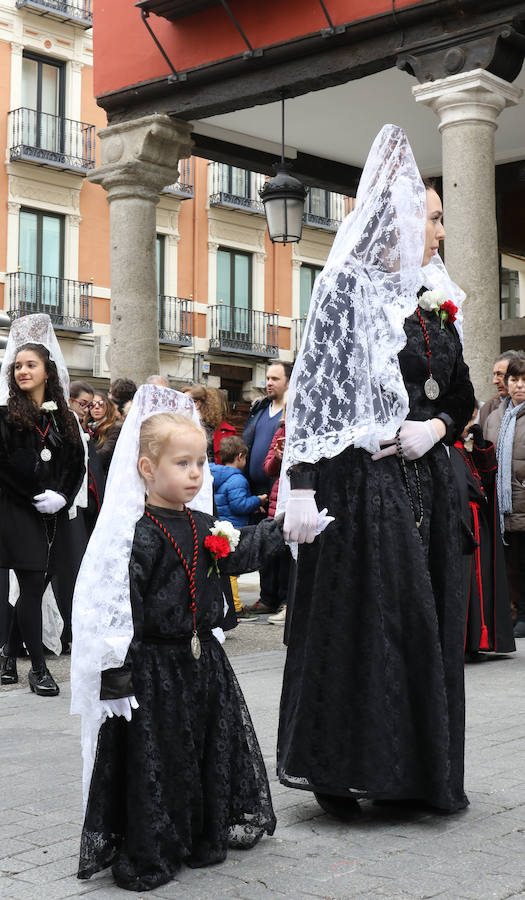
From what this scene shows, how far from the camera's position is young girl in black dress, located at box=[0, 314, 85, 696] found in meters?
6.48

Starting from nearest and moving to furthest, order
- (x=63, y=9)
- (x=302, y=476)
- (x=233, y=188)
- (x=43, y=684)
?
(x=302, y=476) < (x=43, y=684) < (x=63, y=9) < (x=233, y=188)

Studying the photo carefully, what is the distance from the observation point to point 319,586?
4004mm

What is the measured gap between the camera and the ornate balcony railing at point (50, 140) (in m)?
28.8

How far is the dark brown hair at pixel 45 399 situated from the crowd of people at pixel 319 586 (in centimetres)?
254

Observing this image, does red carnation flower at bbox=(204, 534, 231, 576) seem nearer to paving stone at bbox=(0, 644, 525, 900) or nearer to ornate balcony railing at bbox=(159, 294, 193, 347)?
paving stone at bbox=(0, 644, 525, 900)

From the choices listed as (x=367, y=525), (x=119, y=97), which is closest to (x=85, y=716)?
(x=367, y=525)

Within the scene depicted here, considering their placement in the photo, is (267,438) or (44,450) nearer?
(44,450)

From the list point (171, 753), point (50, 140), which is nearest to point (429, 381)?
point (171, 753)

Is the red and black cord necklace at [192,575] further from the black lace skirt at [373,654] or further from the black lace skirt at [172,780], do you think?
the black lace skirt at [373,654]

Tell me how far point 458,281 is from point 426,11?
2213mm

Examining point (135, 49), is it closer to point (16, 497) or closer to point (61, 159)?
point (16, 497)

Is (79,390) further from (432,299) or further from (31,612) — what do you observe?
(432,299)

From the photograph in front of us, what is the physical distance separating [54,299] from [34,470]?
76.9ft

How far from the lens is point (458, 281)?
972 centimetres
